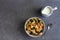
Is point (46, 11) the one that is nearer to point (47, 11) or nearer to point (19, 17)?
point (47, 11)

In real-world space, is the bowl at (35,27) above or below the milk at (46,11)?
below

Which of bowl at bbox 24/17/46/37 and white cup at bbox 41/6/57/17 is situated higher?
white cup at bbox 41/6/57/17

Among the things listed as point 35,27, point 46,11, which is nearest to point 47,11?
point 46,11

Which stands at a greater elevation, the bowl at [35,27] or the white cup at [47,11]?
the white cup at [47,11]

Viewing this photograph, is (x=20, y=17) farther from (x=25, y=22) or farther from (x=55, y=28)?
(x=55, y=28)

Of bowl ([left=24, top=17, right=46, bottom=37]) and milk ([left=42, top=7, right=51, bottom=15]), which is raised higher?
milk ([left=42, top=7, right=51, bottom=15])

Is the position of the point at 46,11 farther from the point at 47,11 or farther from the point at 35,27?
the point at 35,27

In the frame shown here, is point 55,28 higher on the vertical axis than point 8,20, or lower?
lower

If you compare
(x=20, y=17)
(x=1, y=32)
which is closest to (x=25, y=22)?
(x=20, y=17)
